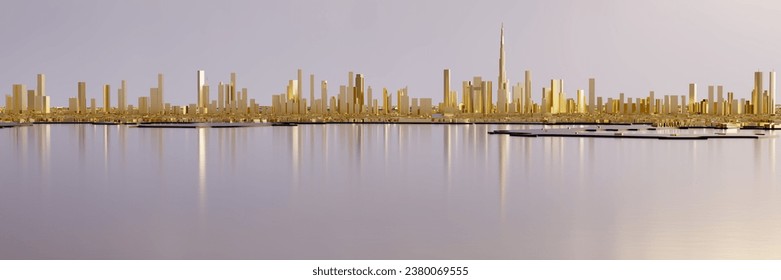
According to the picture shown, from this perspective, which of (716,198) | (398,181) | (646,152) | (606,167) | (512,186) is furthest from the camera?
(646,152)

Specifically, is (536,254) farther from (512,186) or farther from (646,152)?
(646,152)

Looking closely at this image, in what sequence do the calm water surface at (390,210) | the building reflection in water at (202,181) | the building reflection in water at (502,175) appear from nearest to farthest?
→ the calm water surface at (390,210) → the building reflection in water at (202,181) → the building reflection in water at (502,175)

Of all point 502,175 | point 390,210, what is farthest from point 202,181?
point 390,210

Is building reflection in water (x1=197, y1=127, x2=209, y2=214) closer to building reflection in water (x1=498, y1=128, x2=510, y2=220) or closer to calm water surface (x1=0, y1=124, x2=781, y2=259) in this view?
calm water surface (x1=0, y1=124, x2=781, y2=259)

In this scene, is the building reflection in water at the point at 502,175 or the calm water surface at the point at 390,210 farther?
the building reflection in water at the point at 502,175

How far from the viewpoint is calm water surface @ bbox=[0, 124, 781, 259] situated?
15320 mm

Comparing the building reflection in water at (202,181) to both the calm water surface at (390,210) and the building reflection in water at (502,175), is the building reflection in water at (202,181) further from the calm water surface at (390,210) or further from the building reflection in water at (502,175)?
the building reflection in water at (502,175)

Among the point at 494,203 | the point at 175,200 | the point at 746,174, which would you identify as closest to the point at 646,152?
the point at 746,174

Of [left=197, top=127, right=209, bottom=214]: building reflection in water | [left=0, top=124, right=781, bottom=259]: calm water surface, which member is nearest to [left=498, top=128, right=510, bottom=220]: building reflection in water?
[left=0, top=124, right=781, bottom=259]: calm water surface

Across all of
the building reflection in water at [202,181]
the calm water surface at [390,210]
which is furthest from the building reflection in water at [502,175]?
the building reflection in water at [202,181]

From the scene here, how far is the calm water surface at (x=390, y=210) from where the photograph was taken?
15.3m

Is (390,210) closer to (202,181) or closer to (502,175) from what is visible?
(202,181)
